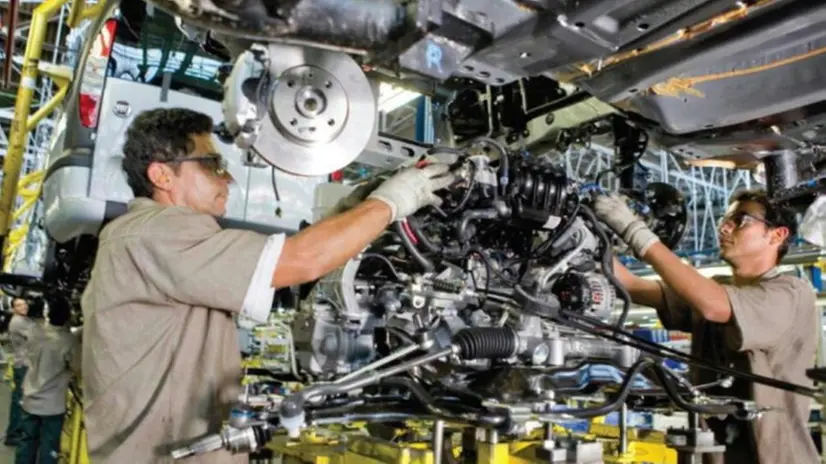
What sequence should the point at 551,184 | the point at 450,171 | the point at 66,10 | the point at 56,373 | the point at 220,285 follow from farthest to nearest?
the point at 66,10
the point at 56,373
the point at 551,184
the point at 450,171
the point at 220,285

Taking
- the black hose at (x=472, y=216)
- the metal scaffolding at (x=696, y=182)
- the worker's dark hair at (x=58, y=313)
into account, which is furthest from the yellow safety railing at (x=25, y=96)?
the metal scaffolding at (x=696, y=182)

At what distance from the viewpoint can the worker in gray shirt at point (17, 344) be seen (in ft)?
18.0

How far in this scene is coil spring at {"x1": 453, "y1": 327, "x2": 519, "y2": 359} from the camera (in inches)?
80.0

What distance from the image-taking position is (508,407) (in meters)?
1.92

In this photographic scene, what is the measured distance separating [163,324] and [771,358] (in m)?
2.32

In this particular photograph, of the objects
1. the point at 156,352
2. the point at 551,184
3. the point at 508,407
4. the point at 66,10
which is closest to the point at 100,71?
the point at 156,352

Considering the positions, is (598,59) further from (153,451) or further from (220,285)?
(153,451)

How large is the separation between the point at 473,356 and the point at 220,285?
0.80 meters

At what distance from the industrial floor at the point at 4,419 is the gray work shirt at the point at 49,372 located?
55.0 inches

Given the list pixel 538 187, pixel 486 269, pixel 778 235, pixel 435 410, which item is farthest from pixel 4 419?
pixel 778 235

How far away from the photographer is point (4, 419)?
26.0 ft

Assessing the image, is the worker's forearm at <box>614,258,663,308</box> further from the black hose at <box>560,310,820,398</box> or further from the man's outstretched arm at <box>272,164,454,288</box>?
the man's outstretched arm at <box>272,164,454,288</box>

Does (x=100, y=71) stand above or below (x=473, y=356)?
above

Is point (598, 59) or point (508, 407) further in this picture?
point (598, 59)
